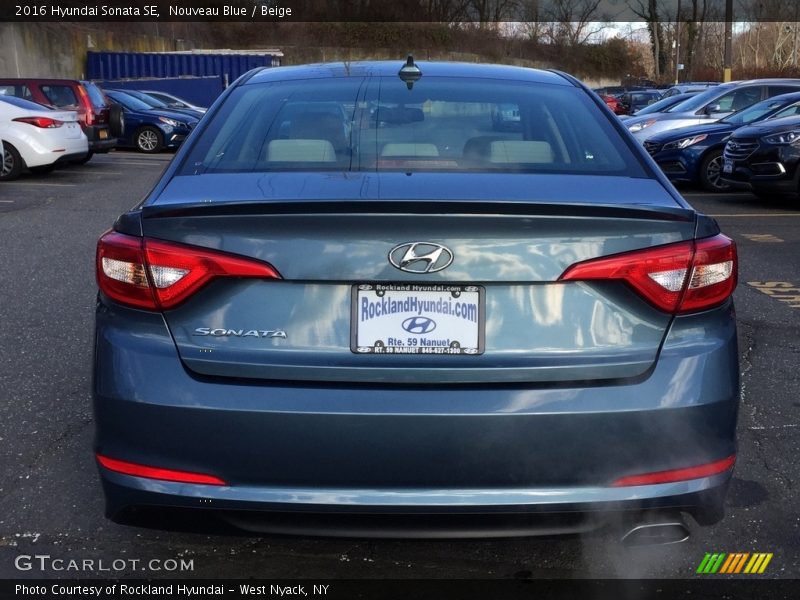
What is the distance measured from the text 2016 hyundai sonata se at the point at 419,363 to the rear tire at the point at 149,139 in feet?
66.4

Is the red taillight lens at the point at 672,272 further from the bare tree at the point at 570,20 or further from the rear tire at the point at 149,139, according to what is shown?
the bare tree at the point at 570,20

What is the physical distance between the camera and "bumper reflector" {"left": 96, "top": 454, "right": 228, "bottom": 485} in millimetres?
2559

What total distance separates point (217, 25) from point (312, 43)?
21.6 feet

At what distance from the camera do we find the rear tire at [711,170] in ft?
48.4

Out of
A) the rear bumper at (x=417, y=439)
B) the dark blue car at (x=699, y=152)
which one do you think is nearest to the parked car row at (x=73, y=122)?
the dark blue car at (x=699, y=152)

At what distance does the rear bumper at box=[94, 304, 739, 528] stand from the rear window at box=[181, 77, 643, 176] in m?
0.77

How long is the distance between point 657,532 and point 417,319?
2.79ft

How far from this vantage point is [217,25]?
64250mm

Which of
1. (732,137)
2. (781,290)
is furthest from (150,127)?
(781,290)

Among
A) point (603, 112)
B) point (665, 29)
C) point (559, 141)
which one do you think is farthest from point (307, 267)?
point (665, 29)

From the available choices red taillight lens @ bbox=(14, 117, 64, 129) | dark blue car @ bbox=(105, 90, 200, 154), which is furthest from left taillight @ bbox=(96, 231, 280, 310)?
dark blue car @ bbox=(105, 90, 200, 154)

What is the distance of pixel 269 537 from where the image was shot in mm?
2631

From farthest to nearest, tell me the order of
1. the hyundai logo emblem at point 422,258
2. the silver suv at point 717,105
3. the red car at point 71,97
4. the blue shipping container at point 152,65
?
the blue shipping container at point 152,65 < the red car at point 71,97 < the silver suv at point 717,105 < the hyundai logo emblem at point 422,258

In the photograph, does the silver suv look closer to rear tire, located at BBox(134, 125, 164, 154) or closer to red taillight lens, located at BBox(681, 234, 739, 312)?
rear tire, located at BBox(134, 125, 164, 154)
